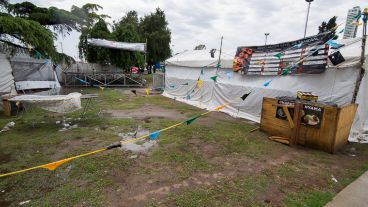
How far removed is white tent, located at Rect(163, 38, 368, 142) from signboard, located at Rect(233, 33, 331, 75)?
0.74ft

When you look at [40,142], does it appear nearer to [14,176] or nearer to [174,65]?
[14,176]

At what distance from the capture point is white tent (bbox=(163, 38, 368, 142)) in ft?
17.3

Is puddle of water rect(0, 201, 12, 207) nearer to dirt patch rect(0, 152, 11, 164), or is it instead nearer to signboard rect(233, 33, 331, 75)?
dirt patch rect(0, 152, 11, 164)

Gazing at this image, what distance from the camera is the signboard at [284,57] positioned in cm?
558

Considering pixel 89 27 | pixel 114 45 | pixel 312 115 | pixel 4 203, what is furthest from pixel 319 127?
pixel 89 27

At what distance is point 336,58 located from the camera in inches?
207

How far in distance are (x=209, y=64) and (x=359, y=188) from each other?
7.33 meters

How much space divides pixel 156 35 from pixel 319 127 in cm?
2710

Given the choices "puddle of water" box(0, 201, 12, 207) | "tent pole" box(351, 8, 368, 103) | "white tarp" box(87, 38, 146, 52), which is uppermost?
"white tarp" box(87, 38, 146, 52)

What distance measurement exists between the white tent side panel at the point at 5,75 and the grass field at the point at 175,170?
5206mm

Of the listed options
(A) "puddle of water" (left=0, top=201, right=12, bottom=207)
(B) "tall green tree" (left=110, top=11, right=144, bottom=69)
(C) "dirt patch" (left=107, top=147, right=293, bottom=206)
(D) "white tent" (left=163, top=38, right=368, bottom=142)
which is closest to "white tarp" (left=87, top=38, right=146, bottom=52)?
(B) "tall green tree" (left=110, top=11, right=144, bottom=69)

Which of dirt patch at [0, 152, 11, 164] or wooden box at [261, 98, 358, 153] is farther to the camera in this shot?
wooden box at [261, 98, 358, 153]

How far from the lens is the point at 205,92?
32.9 feet

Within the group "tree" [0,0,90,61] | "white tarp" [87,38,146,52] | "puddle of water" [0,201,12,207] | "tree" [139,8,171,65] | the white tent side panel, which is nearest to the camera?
"puddle of water" [0,201,12,207]
